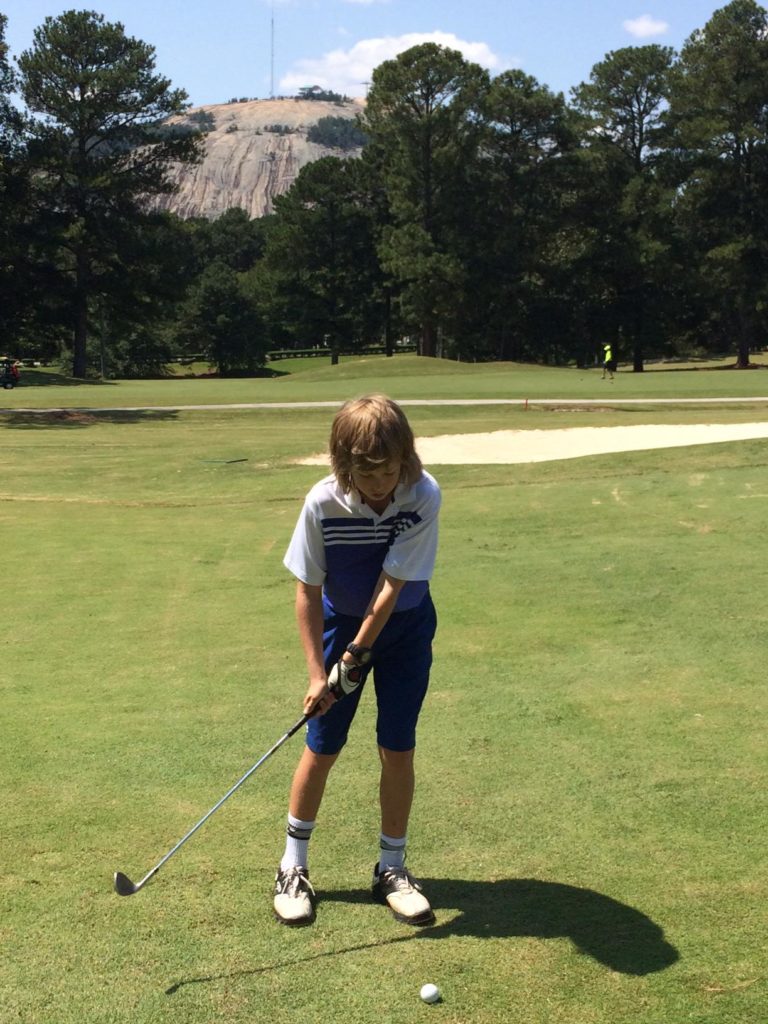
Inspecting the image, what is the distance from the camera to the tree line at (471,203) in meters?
61.0

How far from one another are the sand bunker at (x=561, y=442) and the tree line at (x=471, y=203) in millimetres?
39221

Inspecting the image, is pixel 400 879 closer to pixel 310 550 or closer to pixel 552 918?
pixel 552 918

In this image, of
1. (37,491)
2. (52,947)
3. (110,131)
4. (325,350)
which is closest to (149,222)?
(110,131)

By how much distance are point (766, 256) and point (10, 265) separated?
4353 centimetres

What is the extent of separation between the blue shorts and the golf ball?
1.00 m

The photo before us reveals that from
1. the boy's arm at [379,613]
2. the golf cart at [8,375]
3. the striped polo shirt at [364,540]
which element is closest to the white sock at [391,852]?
the boy's arm at [379,613]

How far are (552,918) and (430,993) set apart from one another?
0.69m

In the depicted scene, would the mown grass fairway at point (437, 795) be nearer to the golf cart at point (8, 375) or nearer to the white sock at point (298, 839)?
the white sock at point (298, 839)

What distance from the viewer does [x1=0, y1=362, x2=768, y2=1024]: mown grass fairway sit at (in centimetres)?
348

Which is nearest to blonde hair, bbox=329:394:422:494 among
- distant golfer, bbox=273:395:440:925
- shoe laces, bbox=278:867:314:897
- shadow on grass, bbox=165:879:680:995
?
distant golfer, bbox=273:395:440:925

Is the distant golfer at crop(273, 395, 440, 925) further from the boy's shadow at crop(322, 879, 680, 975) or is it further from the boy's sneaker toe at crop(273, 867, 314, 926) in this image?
the boy's shadow at crop(322, 879, 680, 975)

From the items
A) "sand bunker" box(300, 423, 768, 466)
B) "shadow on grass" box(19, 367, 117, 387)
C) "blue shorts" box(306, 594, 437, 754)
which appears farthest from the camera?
"shadow on grass" box(19, 367, 117, 387)

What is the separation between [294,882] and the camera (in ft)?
13.1

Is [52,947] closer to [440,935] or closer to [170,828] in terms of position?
[170,828]
